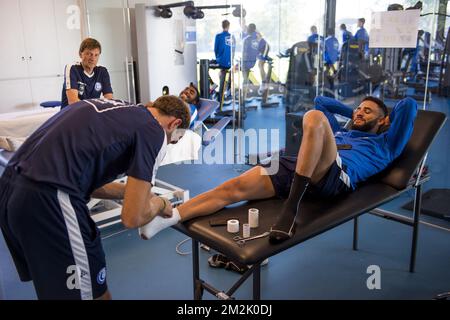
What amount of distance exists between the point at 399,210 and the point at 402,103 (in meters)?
1.25

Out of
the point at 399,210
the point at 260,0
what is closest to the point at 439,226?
the point at 399,210

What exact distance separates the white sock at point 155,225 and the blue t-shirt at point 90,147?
1.14ft

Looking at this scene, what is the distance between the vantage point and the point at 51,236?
1.25 m

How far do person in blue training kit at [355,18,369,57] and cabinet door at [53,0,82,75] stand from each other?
12.0 feet

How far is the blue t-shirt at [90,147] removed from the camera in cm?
122

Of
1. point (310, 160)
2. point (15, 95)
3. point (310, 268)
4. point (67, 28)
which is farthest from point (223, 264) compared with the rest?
point (67, 28)

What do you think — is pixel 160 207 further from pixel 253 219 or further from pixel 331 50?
pixel 331 50

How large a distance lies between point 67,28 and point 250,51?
2.53 m

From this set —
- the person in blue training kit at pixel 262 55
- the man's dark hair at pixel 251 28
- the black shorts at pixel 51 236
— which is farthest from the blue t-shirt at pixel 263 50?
the black shorts at pixel 51 236

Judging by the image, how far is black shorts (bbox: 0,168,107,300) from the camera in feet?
3.99

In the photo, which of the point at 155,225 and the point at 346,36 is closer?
the point at 155,225

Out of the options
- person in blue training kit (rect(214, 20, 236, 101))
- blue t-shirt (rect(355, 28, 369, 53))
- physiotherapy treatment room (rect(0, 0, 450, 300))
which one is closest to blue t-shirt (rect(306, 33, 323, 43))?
physiotherapy treatment room (rect(0, 0, 450, 300))

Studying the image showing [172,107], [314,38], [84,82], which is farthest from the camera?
[314,38]

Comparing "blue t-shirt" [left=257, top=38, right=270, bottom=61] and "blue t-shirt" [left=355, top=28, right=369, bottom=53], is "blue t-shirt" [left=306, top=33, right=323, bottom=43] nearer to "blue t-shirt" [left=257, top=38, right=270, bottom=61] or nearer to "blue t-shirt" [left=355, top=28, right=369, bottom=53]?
"blue t-shirt" [left=355, top=28, right=369, bottom=53]
